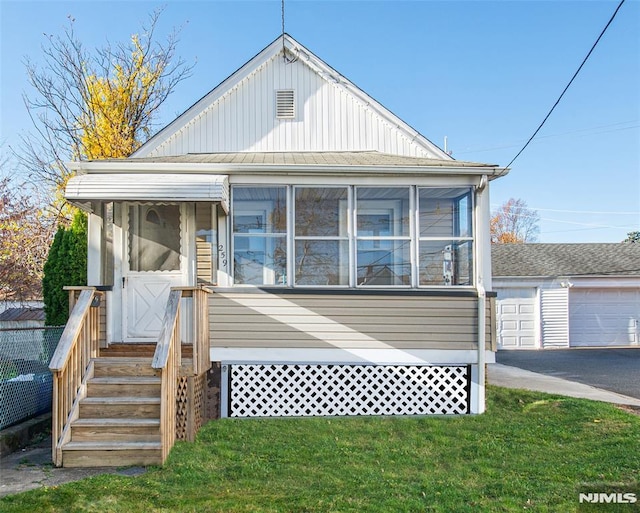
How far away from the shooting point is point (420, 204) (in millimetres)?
7738

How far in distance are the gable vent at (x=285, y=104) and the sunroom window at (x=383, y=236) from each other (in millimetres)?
3505

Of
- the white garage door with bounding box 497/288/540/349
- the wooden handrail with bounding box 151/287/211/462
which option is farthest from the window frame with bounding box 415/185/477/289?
the white garage door with bounding box 497/288/540/349

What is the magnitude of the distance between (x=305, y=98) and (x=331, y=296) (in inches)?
190

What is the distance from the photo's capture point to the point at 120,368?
249 inches

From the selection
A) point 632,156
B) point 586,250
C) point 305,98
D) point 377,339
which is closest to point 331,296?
point 377,339

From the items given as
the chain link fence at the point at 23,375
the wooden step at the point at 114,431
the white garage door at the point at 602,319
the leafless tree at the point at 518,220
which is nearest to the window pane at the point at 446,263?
the wooden step at the point at 114,431

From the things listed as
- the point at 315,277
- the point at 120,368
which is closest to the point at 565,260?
the point at 315,277

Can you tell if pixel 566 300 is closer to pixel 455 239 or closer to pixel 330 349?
pixel 455 239

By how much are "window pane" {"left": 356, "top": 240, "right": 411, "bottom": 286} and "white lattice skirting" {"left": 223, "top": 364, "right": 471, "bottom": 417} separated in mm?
1239

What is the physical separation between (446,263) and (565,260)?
13929 mm

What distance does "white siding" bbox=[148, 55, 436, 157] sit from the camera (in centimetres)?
1041

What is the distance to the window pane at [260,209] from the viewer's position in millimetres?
7648

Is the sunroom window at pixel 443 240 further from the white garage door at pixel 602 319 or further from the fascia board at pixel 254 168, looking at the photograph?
the white garage door at pixel 602 319

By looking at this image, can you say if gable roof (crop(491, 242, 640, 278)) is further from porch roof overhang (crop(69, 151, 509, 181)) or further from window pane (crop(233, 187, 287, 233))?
window pane (crop(233, 187, 287, 233))
